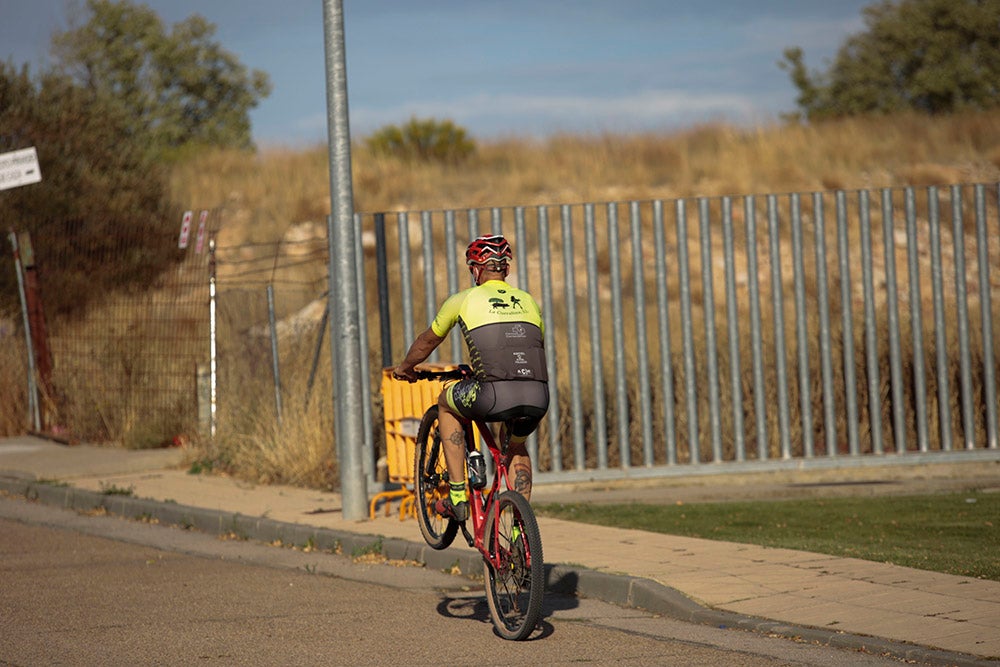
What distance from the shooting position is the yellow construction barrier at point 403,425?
11656 mm

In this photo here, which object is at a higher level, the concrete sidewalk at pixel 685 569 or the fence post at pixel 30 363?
the fence post at pixel 30 363

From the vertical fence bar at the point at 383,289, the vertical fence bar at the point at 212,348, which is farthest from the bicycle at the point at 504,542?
the vertical fence bar at the point at 212,348

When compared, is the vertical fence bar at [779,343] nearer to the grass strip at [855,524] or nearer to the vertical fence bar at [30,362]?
the grass strip at [855,524]

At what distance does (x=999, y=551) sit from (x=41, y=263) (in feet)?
53.7

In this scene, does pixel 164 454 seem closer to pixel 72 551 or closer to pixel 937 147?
pixel 72 551

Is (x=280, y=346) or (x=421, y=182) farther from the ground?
(x=421, y=182)

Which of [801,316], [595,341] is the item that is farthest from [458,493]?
[801,316]

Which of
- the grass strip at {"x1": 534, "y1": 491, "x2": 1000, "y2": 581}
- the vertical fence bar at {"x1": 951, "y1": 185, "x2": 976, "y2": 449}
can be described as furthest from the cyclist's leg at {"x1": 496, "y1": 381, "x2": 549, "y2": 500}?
the vertical fence bar at {"x1": 951, "y1": 185, "x2": 976, "y2": 449}

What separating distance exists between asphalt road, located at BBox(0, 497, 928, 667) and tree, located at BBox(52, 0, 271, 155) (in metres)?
33.1

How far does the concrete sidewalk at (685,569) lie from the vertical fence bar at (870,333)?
0.76 metres

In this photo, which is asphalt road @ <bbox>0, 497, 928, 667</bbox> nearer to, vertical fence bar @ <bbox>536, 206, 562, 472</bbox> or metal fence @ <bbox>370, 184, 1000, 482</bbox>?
vertical fence bar @ <bbox>536, 206, 562, 472</bbox>

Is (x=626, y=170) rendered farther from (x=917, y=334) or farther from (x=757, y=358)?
(x=757, y=358)

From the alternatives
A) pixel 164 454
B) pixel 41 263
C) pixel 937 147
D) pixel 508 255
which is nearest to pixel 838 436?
pixel 164 454

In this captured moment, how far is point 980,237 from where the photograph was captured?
14.5 metres
